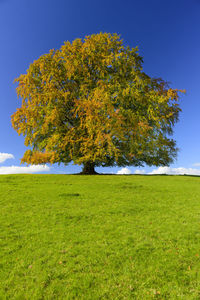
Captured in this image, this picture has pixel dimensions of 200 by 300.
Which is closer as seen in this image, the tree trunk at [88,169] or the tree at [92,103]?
Result: the tree at [92,103]

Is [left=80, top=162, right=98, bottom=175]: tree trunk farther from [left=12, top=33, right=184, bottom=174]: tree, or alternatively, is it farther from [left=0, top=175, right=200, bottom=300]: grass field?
[left=0, top=175, right=200, bottom=300]: grass field

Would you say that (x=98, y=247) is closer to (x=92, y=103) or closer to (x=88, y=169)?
(x=92, y=103)

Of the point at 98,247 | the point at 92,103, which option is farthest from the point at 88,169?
the point at 98,247

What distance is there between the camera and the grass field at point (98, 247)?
4.40 meters

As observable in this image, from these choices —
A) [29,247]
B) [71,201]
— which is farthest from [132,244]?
[71,201]

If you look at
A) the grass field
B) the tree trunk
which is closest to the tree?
the tree trunk

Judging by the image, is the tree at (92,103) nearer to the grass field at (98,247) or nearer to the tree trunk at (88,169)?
the tree trunk at (88,169)

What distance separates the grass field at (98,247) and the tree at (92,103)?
382 inches

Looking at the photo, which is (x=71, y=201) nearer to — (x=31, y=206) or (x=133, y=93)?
(x=31, y=206)

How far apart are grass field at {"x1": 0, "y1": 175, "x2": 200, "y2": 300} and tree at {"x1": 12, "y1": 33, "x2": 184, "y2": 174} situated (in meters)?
9.71

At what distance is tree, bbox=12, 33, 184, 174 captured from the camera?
20.6 m

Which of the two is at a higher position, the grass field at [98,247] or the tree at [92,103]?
the tree at [92,103]

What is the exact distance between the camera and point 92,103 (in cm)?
1956

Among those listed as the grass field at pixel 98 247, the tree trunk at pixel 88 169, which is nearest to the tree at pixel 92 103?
the tree trunk at pixel 88 169
